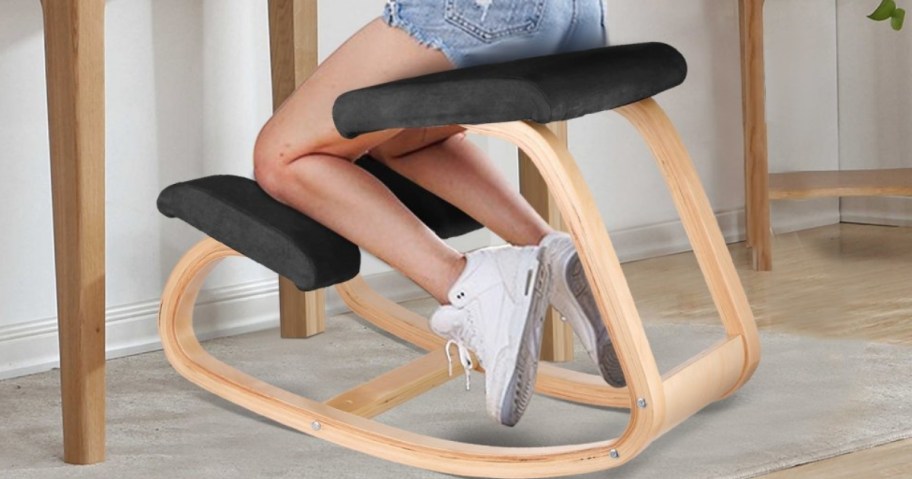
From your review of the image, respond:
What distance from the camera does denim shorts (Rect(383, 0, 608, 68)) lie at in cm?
151

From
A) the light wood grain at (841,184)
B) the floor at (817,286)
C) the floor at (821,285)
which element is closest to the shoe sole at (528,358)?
the floor at (817,286)

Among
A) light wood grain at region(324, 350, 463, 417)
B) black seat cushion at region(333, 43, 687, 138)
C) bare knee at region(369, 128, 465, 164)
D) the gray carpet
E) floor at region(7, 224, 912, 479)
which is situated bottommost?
floor at region(7, 224, 912, 479)

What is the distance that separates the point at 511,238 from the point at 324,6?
971 millimetres

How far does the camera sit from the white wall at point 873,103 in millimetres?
3254

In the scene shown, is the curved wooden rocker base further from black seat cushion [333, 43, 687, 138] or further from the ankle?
the ankle

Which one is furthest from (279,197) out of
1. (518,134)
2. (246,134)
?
(246,134)

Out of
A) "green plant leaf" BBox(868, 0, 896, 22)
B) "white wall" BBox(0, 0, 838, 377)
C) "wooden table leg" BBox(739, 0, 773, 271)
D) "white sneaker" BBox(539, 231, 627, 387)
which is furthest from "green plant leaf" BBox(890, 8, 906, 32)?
"white sneaker" BBox(539, 231, 627, 387)

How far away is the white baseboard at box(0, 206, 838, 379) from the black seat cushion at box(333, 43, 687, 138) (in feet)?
3.06

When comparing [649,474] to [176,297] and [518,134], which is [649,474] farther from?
[176,297]

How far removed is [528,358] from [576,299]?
0.12 m

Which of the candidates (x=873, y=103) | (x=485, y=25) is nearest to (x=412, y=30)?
(x=485, y=25)

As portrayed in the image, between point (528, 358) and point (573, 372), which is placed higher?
point (528, 358)

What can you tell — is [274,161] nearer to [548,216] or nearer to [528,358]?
[528,358]

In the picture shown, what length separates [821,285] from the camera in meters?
2.62
